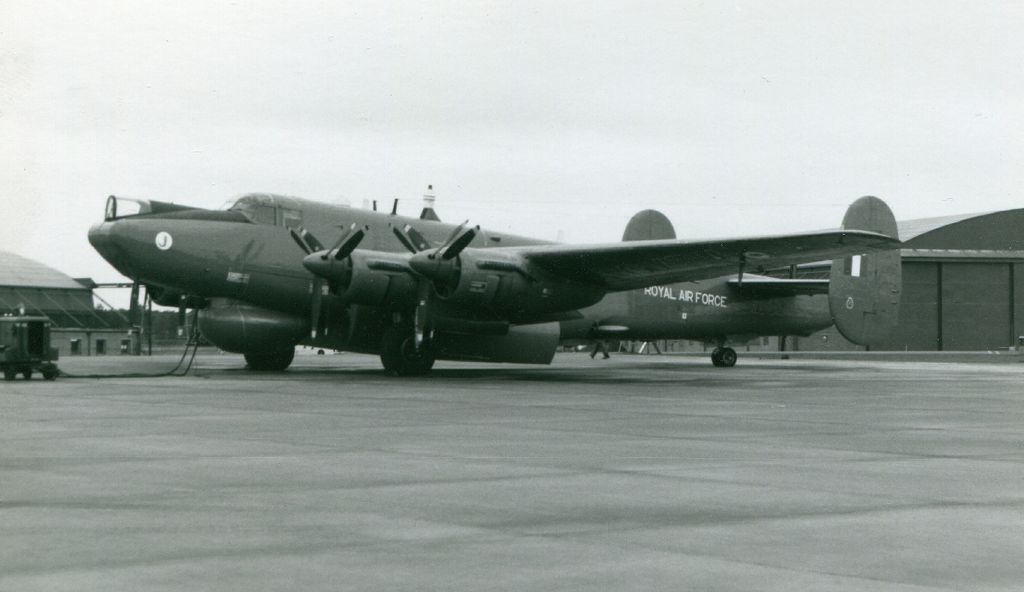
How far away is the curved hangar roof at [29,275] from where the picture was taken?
62.4m

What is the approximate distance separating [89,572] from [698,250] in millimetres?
18940

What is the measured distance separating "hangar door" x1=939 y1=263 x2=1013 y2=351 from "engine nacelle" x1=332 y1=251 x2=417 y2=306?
45633mm

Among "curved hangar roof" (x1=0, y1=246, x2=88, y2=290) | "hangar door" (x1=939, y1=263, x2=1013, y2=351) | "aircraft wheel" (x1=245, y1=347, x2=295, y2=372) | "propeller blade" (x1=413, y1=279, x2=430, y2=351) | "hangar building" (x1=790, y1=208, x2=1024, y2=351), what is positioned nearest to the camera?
"propeller blade" (x1=413, y1=279, x2=430, y2=351)

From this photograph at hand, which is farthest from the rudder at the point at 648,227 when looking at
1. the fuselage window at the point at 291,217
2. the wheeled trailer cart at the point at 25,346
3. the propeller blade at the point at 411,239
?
the wheeled trailer cart at the point at 25,346

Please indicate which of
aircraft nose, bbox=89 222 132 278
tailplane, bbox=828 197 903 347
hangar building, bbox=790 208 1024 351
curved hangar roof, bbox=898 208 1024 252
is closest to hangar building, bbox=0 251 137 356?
aircraft nose, bbox=89 222 132 278

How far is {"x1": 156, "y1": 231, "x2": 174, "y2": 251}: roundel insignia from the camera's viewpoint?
21328mm

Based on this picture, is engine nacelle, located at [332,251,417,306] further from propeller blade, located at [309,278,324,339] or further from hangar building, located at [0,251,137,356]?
hangar building, located at [0,251,137,356]

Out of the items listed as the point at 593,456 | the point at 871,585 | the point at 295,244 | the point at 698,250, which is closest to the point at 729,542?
the point at 871,585

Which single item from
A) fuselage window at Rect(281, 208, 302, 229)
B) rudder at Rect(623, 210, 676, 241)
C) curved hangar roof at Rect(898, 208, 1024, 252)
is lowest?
fuselage window at Rect(281, 208, 302, 229)

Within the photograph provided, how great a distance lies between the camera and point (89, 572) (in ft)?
13.8

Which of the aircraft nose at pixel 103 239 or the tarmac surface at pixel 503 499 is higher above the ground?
the aircraft nose at pixel 103 239

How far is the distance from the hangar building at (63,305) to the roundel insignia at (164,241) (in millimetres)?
32776

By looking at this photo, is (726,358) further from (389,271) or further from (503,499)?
(503,499)

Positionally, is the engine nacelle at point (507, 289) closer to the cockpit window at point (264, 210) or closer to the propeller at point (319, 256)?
the propeller at point (319, 256)
